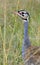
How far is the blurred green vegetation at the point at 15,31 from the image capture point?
9.89ft

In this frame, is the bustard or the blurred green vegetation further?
the blurred green vegetation

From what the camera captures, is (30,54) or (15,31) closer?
(30,54)

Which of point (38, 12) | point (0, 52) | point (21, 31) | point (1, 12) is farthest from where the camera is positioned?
Answer: point (38, 12)

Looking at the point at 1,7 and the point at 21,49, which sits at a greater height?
the point at 1,7

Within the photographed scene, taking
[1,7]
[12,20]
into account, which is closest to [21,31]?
[12,20]

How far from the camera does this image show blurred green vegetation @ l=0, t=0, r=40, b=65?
301cm

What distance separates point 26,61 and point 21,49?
0.35m

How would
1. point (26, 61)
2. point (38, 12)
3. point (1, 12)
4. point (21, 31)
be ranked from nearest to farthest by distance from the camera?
point (26, 61) → point (21, 31) → point (1, 12) → point (38, 12)

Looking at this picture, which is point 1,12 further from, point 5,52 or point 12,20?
point 5,52

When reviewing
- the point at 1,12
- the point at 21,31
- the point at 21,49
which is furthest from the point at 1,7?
the point at 21,49

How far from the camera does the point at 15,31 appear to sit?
346 cm

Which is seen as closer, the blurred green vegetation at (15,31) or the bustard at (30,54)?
the bustard at (30,54)

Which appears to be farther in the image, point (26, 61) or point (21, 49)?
point (21, 49)

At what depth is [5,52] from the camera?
2.87 metres
